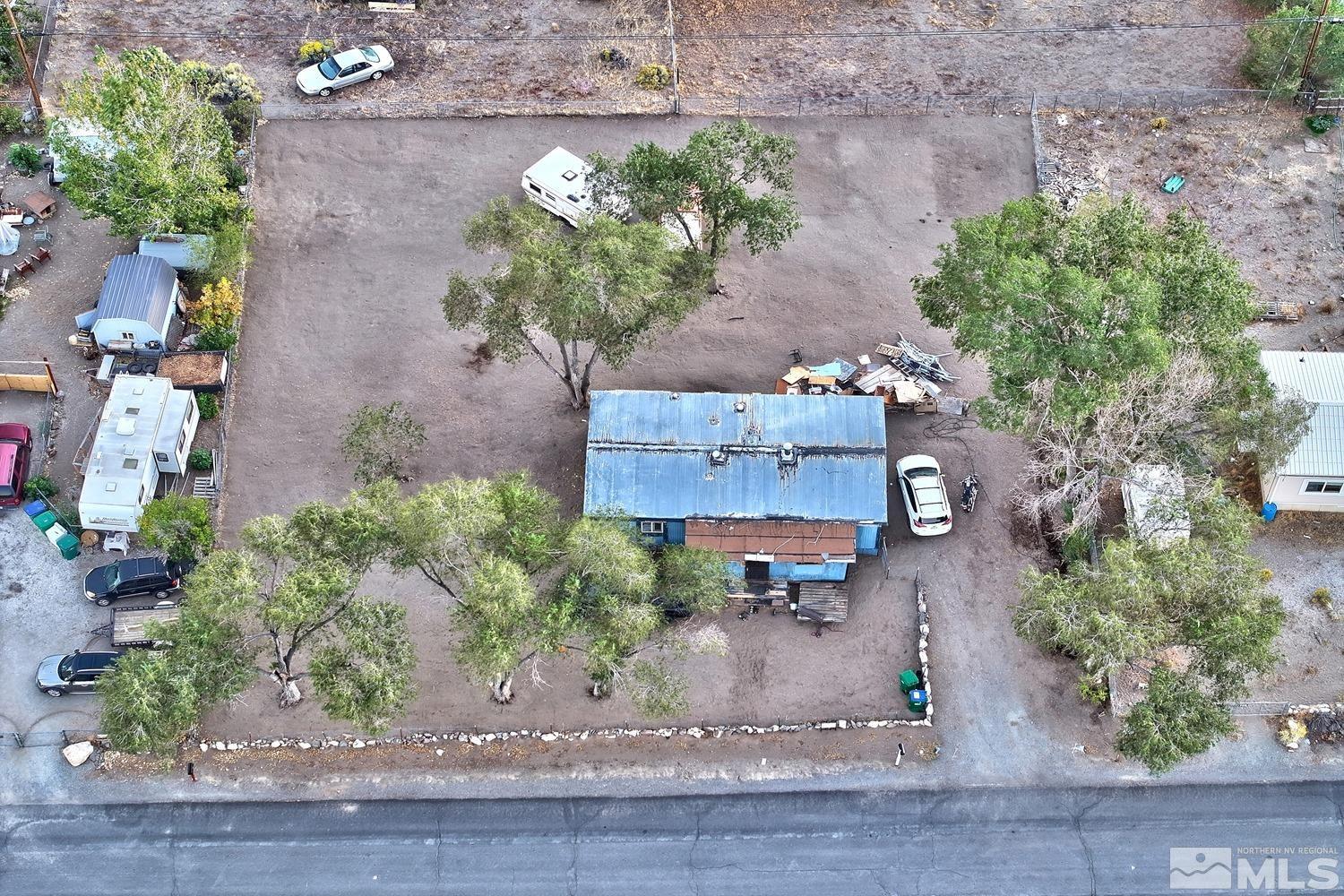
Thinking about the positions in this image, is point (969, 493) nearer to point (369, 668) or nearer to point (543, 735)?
point (543, 735)

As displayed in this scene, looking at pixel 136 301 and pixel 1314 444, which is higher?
pixel 136 301

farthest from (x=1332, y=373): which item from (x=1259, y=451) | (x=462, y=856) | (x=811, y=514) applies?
(x=462, y=856)

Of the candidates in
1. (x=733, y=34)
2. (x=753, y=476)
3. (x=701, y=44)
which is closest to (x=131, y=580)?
(x=753, y=476)

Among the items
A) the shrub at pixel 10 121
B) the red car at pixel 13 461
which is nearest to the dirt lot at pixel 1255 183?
the red car at pixel 13 461

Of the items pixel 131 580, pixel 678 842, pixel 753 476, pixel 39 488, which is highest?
pixel 39 488

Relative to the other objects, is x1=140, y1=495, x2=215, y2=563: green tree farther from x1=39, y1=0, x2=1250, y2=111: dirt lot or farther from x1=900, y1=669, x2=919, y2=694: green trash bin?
x1=900, y1=669, x2=919, y2=694: green trash bin

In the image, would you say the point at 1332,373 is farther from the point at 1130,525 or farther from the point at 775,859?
the point at 775,859

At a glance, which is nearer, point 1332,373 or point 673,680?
point 673,680
